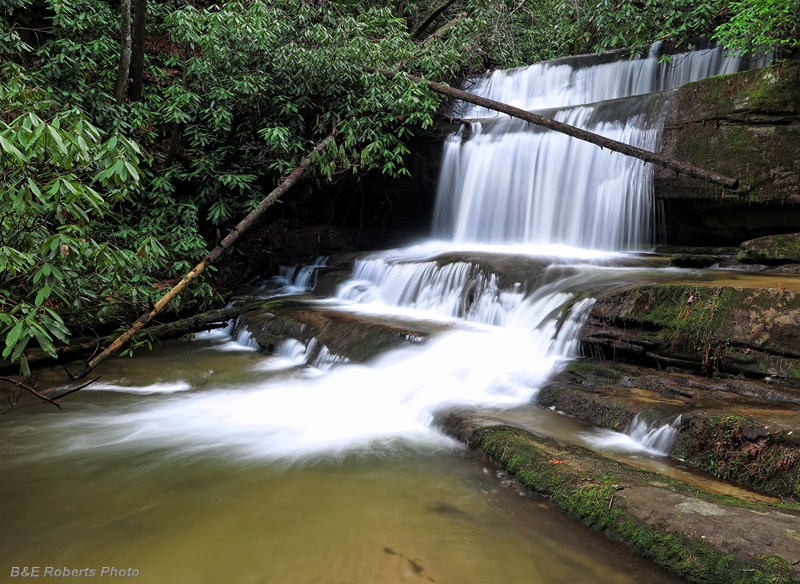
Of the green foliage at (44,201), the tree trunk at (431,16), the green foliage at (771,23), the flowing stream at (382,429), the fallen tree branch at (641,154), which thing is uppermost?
the tree trunk at (431,16)

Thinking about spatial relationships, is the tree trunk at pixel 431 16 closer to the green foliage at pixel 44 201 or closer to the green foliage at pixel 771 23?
the green foliage at pixel 771 23

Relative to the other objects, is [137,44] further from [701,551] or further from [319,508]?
[701,551]

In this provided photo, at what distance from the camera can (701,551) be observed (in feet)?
8.54

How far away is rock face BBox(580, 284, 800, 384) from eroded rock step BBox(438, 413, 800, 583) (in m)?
1.73

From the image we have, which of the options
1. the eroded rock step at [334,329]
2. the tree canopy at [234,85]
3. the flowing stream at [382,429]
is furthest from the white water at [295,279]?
the eroded rock step at [334,329]

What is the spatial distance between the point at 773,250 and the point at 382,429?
215 inches

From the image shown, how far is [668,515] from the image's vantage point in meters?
2.83

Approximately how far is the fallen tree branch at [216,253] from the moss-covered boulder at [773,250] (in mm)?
6342

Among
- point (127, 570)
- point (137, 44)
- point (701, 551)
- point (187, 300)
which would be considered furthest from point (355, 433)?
point (137, 44)

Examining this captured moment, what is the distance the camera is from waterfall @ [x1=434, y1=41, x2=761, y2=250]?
8.95m

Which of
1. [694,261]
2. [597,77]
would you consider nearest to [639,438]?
[694,261]

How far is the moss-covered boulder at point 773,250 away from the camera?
6742 millimetres

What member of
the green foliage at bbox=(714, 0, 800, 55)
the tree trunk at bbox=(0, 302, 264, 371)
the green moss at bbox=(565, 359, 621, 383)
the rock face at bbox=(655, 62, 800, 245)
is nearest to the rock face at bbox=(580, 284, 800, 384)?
the green moss at bbox=(565, 359, 621, 383)

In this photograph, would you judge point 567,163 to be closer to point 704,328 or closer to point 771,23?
point 771,23
